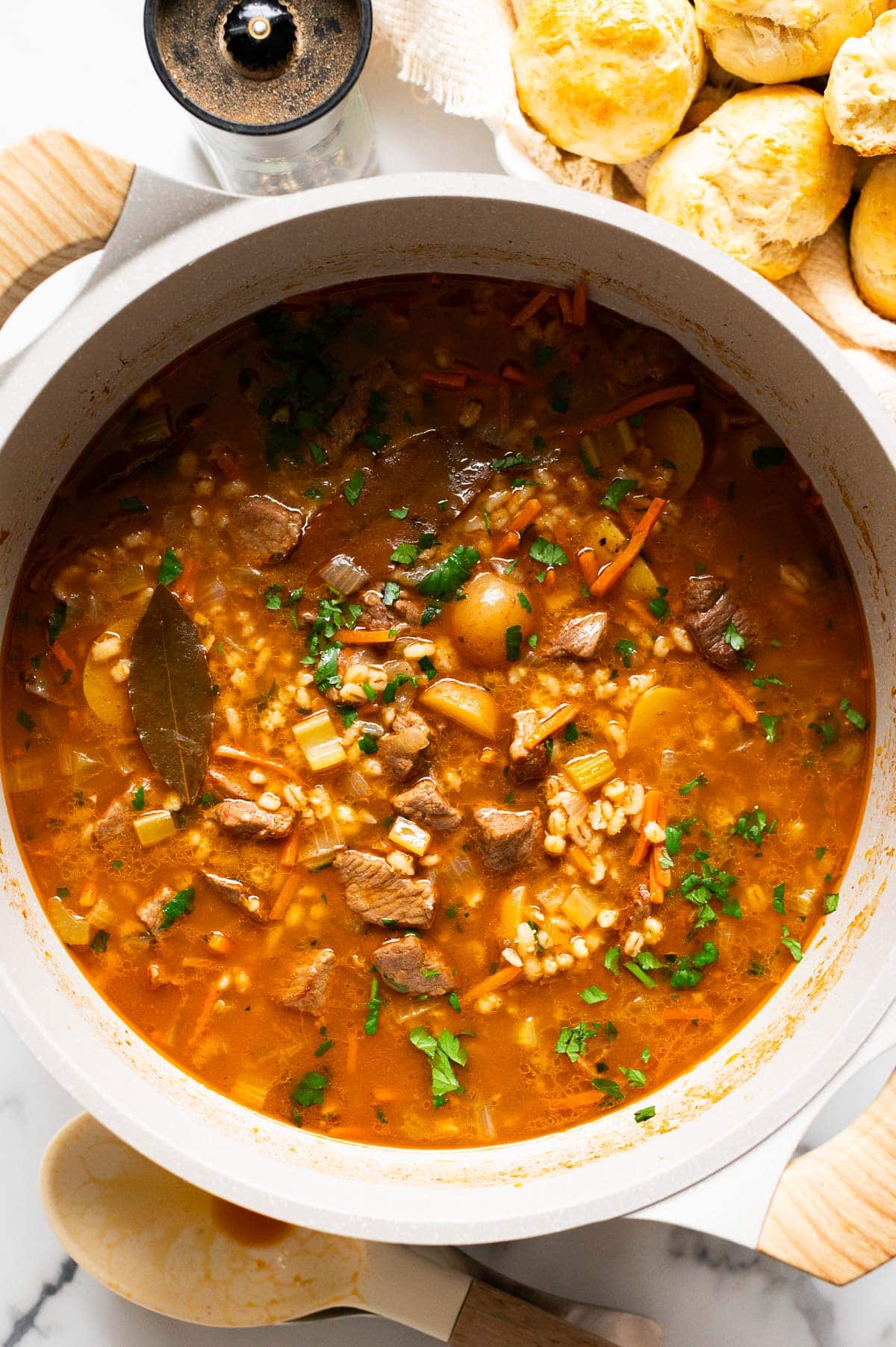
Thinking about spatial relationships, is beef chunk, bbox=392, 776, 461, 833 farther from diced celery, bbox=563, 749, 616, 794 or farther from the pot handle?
the pot handle

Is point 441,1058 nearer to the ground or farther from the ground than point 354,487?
nearer to the ground

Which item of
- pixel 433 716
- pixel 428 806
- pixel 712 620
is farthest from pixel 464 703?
pixel 712 620

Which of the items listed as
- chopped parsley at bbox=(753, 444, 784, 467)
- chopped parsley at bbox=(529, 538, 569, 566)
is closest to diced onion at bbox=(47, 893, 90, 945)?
chopped parsley at bbox=(529, 538, 569, 566)

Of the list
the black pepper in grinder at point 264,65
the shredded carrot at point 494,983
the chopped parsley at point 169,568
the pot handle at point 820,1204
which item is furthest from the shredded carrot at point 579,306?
the pot handle at point 820,1204

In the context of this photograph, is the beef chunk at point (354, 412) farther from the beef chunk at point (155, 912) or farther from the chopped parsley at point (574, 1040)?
the chopped parsley at point (574, 1040)

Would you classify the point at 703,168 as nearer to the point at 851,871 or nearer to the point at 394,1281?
the point at 851,871

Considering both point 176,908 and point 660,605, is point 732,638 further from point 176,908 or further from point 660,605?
point 176,908
